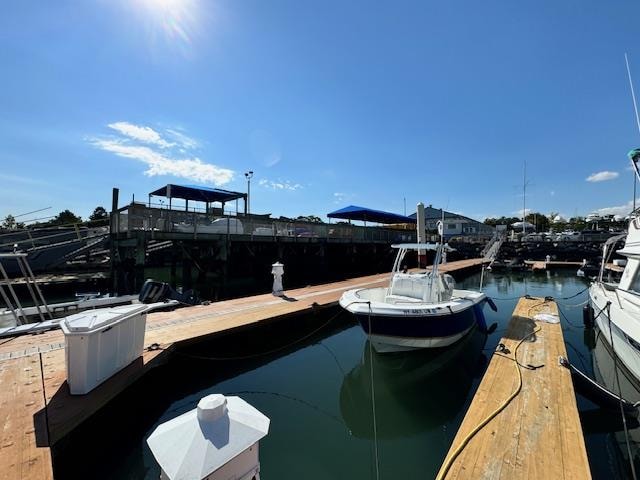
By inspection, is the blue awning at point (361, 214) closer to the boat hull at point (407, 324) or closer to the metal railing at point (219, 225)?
the metal railing at point (219, 225)

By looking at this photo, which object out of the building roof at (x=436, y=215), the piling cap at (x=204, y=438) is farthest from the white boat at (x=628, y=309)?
the building roof at (x=436, y=215)

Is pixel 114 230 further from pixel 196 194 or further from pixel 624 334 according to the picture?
pixel 624 334

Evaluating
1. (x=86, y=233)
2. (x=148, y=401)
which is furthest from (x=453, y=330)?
(x=86, y=233)

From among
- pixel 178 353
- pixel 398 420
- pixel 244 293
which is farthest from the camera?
pixel 244 293

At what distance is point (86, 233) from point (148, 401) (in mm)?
19947

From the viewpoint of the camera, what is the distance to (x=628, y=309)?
18.6ft

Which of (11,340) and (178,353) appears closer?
(11,340)

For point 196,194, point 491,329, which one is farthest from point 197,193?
point 491,329

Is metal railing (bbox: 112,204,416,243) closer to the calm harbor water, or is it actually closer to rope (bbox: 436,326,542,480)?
the calm harbor water

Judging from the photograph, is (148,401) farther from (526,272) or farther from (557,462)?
(526,272)

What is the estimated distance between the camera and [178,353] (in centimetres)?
617

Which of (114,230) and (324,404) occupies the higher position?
(114,230)

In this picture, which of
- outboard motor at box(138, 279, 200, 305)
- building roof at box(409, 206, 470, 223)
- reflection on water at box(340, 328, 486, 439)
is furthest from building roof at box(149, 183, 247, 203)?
building roof at box(409, 206, 470, 223)

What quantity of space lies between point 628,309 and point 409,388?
13.3ft
